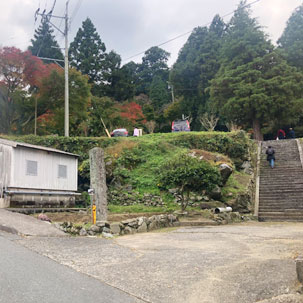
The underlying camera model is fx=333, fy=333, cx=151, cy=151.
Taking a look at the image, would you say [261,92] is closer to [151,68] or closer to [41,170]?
[41,170]

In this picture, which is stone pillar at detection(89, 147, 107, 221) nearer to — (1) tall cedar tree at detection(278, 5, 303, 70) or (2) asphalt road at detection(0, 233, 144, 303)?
(2) asphalt road at detection(0, 233, 144, 303)

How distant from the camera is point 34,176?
1661 cm

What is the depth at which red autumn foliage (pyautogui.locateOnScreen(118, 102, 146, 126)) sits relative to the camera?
3900 centimetres

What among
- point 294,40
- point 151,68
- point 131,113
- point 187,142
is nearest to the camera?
point 187,142

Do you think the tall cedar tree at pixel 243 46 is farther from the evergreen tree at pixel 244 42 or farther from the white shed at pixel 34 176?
the white shed at pixel 34 176

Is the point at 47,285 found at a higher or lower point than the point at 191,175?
lower

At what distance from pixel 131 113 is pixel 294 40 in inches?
779

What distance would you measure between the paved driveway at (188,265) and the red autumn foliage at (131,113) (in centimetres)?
3005

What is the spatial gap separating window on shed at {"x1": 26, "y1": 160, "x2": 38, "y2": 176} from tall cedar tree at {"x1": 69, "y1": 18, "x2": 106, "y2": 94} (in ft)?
91.3

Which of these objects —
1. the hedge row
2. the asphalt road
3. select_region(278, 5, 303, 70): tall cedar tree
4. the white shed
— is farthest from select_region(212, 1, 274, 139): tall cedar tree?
the asphalt road

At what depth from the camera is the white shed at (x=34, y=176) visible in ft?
51.0

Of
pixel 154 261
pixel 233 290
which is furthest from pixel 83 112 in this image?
pixel 233 290

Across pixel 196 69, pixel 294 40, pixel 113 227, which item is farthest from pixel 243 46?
pixel 113 227

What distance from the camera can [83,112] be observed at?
30906 mm
